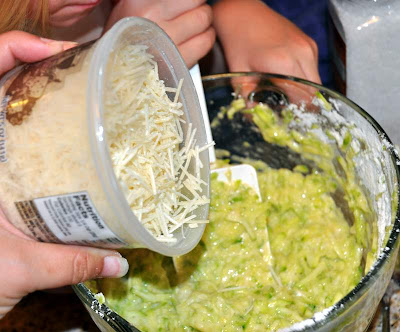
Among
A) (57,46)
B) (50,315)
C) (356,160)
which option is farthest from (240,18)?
(50,315)

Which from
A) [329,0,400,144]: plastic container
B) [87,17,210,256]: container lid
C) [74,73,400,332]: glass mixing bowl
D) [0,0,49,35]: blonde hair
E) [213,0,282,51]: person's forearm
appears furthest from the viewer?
[213,0,282,51]: person's forearm

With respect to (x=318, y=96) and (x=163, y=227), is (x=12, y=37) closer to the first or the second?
(x=163, y=227)

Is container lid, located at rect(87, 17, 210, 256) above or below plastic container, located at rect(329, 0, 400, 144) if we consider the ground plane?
above

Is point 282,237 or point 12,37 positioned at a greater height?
point 12,37

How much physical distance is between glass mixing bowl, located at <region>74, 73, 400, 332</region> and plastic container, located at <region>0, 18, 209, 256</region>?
17 centimetres

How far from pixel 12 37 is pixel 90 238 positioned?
1.02ft

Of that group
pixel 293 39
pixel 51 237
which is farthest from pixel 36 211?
pixel 293 39

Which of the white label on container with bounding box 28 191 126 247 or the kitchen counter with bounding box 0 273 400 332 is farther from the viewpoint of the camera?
the kitchen counter with bounding box 0 273 400 332

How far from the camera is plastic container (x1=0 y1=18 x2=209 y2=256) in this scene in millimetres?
635

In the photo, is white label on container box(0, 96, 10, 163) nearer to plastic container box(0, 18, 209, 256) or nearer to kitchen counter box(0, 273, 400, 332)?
plastic container box(0, 18, 209, 256)

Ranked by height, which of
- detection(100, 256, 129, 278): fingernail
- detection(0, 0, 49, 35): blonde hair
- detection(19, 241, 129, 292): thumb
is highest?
detection(0, 0, 49, 35): blonde hair

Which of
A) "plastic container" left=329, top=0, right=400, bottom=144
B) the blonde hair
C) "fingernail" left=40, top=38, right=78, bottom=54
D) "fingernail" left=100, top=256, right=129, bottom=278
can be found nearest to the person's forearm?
"plastic container" left=329, top=0, right=400, bottom=144

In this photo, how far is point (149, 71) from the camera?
799 mm

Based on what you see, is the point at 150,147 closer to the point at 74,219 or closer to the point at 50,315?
the point at 74,219
